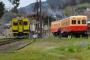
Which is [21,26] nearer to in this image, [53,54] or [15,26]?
[15,26]

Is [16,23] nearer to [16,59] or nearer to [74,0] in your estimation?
[74,0]

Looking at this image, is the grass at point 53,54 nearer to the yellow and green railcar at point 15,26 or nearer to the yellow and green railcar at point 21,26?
the yellow and green railcar at point 21,26

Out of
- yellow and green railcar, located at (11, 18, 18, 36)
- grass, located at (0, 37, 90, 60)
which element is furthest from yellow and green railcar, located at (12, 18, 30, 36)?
grass, located at (0, 37, 90, 60)

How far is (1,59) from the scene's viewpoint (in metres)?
13.5

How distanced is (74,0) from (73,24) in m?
13.4

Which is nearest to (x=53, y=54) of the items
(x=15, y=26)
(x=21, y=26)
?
(x=21, y=26)

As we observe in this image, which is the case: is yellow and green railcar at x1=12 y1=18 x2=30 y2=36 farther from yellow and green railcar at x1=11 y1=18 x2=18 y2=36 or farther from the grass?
the grass

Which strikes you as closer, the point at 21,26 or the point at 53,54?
the point at 53,54

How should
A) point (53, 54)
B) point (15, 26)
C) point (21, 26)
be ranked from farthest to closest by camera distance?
point (15, 26) < point (21, 26) < point (53, 54)

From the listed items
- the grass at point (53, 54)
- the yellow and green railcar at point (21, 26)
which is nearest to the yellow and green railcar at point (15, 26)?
the yellow and green railcar at point (21, 26)

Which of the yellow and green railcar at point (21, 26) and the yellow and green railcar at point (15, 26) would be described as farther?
the yellow and green railcar at point (15, 26)

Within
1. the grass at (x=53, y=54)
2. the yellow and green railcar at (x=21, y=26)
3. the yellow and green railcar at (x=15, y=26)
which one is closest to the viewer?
the grass at (x=53, y=54)

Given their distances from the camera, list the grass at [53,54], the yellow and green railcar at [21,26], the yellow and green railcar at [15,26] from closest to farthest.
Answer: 1. the grass at [53,54]
2. the yellow and green railcar at [21,26]
3. the yellow and green railcar at [15,26]

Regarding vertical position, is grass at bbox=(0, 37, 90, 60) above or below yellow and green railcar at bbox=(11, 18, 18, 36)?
below
